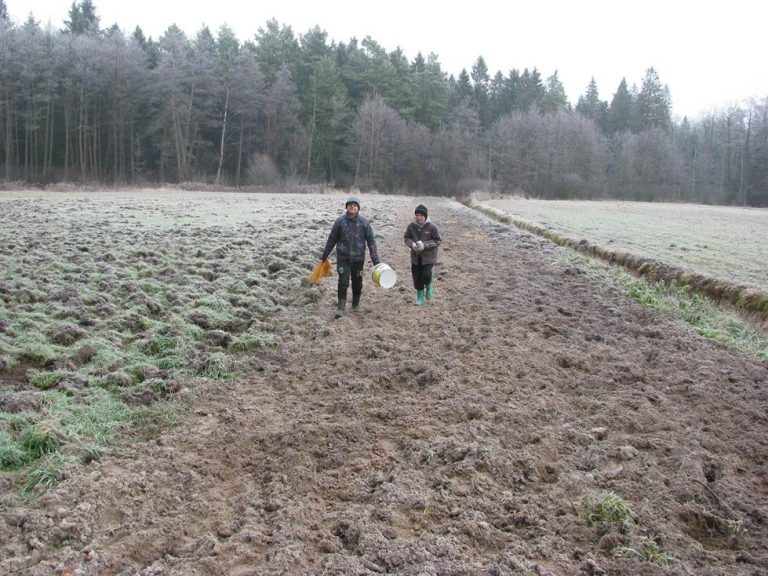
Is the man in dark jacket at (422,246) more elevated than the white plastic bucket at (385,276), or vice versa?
the man in dark jacket at (422,246)

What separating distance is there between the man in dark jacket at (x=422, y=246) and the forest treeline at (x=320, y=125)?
46922 mm

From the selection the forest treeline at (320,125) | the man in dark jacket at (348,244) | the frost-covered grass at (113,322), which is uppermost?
the forest treeline at (320,125)

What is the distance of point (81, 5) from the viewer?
73.8m

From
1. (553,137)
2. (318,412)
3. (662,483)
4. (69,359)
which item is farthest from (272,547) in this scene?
(553,137)

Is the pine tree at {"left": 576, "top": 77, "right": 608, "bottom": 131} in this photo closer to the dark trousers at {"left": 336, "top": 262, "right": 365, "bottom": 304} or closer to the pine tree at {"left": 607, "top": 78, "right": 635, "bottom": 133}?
the pine tree at {"left": 607, "top": 78, "right": 635, "bottom": 133}

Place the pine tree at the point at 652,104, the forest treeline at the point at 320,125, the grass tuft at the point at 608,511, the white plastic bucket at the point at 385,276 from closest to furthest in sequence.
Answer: the grass tuft at the point at 608,511, the white plastic bucket at the point at 385,276, the forest treeline at the point at 320,125, the pine tree at the point at 652,104

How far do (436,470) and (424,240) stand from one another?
5.76 metres

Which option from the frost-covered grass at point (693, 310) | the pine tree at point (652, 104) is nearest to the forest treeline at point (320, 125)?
the pine tree at point (652, 104)

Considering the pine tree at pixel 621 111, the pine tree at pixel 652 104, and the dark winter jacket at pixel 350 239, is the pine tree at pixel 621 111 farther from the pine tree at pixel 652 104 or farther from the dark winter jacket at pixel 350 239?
the dark winter jacket at pixel 350 239

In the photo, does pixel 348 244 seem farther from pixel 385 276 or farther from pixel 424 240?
pixel 424 240

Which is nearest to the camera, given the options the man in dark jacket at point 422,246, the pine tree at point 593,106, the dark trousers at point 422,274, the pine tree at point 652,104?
the man in dark jacket at point 422,246

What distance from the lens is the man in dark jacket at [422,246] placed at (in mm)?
9617

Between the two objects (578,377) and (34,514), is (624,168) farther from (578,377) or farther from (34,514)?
(34,514)

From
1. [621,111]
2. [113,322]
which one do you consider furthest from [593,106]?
[113,322]
